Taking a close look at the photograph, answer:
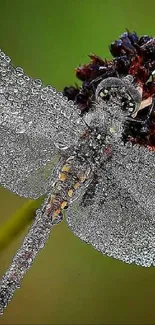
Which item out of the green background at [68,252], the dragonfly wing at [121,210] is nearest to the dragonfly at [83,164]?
the dragonfly wing at [121,210]

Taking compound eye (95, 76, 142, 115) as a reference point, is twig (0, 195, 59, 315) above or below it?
below

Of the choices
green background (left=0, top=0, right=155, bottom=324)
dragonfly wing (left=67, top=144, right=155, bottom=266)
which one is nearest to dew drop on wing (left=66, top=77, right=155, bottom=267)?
dragonfly wing (left=67, top=144, right=155, bottom=266)

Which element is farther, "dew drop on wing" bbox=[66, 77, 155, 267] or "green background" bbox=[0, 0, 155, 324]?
"green background" bbox=[0, 0, 155, 324]

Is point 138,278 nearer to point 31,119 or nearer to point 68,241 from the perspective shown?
point 68,241

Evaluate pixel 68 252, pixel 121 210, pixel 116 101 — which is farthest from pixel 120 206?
pixel 68 252

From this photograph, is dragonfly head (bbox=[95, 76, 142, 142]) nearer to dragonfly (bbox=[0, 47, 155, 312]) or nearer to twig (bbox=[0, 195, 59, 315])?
dragonfly (bbox=[0, 47, 155, 312])

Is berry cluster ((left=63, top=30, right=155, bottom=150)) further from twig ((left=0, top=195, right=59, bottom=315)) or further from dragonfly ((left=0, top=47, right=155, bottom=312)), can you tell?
twig ((left=0, top=195, right=59, bottom=315))

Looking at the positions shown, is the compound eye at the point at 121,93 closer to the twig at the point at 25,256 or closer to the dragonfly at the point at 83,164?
the dragonfly at the point at 83,164

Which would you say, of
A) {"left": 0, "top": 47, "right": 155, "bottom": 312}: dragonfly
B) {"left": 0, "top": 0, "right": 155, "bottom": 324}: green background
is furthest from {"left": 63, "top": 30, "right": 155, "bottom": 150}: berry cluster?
{"left": 0, "top": 0, "right": 155, "bottom": 324}: green background
